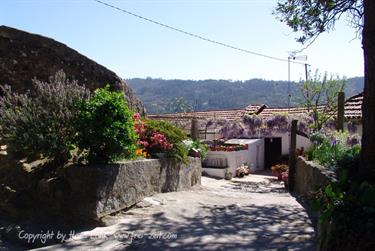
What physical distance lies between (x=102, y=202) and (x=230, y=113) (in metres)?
25.6

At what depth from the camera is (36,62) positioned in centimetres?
915

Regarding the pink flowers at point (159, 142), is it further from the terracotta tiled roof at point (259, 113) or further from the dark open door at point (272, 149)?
the dark open door at point (272, 149)

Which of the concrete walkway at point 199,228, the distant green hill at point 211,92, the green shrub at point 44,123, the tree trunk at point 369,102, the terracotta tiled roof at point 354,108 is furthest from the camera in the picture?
the distant green hill at point 211,92

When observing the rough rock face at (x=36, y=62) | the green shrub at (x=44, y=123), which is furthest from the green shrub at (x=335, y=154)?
the rough rock face at (x=36, y=62)

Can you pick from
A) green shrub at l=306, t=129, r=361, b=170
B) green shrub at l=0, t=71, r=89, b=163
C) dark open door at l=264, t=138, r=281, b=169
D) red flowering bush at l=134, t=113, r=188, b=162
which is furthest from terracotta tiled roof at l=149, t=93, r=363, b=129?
green shrub at l=0, t=71, r=89, b=163

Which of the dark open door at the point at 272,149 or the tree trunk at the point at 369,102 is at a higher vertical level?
the tree trunk at the point at 369,102

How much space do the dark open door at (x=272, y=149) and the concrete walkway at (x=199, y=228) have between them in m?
18.4

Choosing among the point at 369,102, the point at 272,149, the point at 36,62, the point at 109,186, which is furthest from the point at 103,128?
the point at 272,149

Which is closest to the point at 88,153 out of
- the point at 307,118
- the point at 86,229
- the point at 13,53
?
the point at 86,229

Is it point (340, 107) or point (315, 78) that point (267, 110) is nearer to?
point (315, 78)

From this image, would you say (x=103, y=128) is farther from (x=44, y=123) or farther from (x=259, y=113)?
(x=259, y=113)

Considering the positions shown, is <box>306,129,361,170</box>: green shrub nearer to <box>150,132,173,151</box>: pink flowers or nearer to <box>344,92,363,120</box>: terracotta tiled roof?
<box>150,132,173,151</box>: pink flowers

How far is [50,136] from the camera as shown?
6406mm

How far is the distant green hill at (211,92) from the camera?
75500 mm
